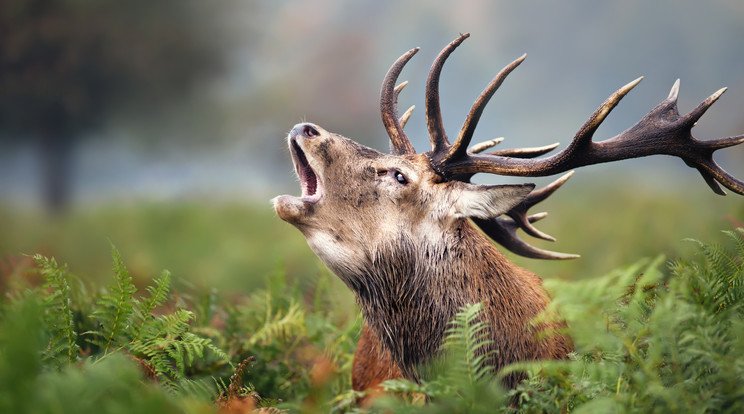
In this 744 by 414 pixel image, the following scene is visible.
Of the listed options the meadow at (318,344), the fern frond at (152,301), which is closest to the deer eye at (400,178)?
the meadow at (318,344)

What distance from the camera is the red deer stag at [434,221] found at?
7.80 ft

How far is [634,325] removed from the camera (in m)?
1.62

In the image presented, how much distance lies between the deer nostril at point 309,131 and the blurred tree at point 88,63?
10.0 meters

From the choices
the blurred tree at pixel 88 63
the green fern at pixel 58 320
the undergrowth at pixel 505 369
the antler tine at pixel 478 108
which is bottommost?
the undergrowth at pixel 505 369

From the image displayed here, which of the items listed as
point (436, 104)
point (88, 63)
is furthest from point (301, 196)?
point (88, 63)

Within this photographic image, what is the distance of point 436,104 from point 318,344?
172 centimetres

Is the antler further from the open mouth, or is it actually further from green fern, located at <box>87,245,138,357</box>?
green fern, located at <box>87,245,138,357</box>

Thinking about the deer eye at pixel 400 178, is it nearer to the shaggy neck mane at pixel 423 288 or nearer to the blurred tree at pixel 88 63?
the shaggy neck mane at pixel 423 288

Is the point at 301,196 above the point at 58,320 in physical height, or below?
above

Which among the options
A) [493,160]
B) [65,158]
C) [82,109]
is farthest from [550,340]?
[65,158]

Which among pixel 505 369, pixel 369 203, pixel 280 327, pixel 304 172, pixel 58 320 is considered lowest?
pixel 505 369

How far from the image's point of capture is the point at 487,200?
2.47 metres

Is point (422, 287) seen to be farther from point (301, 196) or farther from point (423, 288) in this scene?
point (301, 196)

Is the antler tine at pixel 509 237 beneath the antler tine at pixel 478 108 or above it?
beneath
